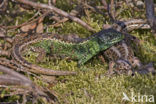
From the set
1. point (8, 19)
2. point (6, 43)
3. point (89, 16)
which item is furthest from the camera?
point (8, 19)

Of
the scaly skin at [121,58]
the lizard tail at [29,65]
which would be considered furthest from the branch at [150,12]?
the lizard tail at [29,65]

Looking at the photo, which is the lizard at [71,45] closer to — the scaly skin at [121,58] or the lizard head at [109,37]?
the lizard head at [109,37]

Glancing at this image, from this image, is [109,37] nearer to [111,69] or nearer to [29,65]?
[111,69]

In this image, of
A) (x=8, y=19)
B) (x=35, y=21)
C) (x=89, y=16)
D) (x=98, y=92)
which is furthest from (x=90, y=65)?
(x=8, y=19)

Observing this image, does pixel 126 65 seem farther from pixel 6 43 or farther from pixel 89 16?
pixel 6 43

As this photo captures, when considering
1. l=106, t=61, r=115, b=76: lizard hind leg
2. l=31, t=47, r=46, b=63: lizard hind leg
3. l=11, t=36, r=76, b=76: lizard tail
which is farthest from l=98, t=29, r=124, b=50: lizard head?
l=31, t=47, r=46, b=63: lizard hind leg

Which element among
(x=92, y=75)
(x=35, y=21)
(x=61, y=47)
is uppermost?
(x=35, y=21)

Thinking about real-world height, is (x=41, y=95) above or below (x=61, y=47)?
below
